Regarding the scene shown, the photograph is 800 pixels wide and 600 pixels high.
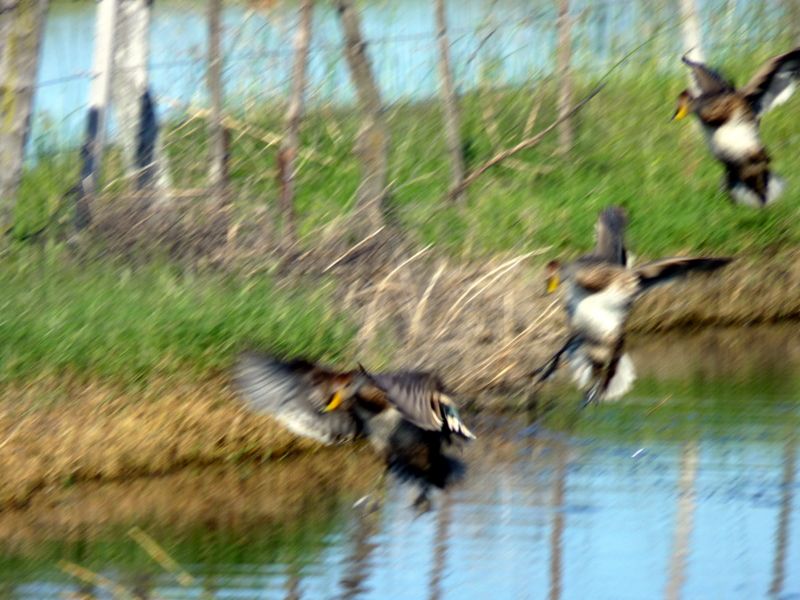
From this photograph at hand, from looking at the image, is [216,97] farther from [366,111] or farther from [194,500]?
[194,500]

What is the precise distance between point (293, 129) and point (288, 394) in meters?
2.84

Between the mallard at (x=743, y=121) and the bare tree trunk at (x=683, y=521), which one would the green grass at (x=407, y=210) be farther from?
the bare tree trunk at (x=683, y=521)

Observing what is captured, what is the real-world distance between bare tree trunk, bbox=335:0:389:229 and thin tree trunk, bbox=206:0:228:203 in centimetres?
73

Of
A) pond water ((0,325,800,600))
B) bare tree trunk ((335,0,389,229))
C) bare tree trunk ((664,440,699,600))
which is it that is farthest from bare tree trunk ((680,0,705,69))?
bare tree trunk ((664,440,699,600))

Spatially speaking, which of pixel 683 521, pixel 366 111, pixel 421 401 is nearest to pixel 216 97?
pixel 366 111

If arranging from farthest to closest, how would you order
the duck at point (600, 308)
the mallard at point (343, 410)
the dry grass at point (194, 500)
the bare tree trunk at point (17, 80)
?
the bare tree trunk at point (17, 80) < the duck at point (600, 308) < the dry grass at point (194, 500) < the mallard at point (343, 410)

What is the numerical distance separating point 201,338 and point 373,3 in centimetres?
670

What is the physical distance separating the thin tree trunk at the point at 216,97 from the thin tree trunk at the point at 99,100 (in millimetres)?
569

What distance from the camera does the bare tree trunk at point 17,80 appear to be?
10.1 meters

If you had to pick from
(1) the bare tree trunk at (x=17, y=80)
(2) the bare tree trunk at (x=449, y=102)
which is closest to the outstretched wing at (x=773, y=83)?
(2) the bare tree trunk at (x=449, y=102)

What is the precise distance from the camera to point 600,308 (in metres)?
8.44

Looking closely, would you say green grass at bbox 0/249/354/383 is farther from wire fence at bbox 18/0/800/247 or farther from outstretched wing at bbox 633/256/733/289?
outstretched wing at bbox 633/256/733/289

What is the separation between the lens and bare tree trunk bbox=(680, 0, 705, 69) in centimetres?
1315

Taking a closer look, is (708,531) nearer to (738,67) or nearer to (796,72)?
(796,72)
